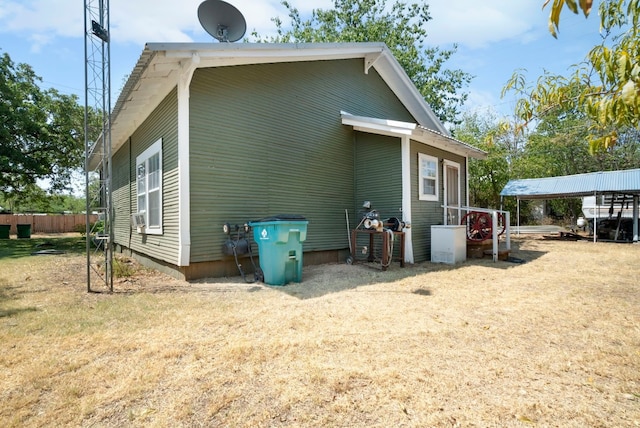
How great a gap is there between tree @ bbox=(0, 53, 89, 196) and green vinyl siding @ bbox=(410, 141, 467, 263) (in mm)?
15546

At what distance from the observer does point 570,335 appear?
3.29 meters

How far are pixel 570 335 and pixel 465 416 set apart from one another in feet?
6.76

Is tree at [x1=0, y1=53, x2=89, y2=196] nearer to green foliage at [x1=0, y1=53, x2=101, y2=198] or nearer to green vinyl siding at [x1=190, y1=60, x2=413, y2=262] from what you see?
green foliage at [x1=0, y1=53, x2=101, y2=198]

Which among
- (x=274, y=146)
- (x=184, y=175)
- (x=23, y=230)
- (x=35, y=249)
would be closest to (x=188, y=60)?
(x=184, y=175)

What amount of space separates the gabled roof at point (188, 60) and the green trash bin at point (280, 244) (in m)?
2.91

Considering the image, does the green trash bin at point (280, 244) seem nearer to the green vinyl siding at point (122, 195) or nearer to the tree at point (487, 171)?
the green vinyl siding at point (122, 195)

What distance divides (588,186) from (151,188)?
17.3 metres

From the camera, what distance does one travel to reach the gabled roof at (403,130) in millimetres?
7469

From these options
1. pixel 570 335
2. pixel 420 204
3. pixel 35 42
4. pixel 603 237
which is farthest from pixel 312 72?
pixel 603 237

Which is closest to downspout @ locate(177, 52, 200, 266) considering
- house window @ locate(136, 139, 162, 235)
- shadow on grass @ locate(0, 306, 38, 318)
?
house window @ locate(136, 139, 162, 235)

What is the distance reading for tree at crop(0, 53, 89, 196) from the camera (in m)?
13.8

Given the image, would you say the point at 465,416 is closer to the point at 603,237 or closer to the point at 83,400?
the point at 83,400

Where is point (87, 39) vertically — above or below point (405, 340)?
above

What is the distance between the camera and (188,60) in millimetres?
5484
